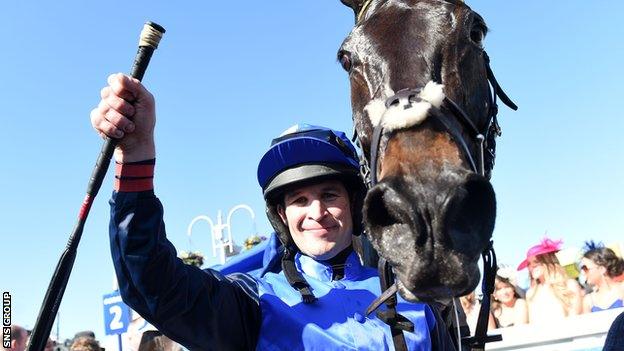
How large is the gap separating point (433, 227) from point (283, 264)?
1228 mm

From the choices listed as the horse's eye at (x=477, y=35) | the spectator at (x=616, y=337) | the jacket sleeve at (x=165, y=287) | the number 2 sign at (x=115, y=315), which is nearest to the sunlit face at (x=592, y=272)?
the spectator at (x=616, y=337)

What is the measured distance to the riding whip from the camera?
2.21m

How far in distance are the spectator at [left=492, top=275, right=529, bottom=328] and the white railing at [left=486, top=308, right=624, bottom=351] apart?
4.82 feet

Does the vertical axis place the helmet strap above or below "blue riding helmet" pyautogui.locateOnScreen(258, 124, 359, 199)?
below

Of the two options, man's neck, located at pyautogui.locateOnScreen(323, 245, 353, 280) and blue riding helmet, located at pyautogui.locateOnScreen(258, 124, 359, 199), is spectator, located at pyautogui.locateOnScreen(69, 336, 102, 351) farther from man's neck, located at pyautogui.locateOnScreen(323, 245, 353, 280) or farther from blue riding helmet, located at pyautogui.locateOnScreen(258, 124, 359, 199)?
man's neck, located at pyautogui.locateOnScreen(323, 245, 353, 280)

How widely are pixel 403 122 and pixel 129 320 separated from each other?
21.7ft

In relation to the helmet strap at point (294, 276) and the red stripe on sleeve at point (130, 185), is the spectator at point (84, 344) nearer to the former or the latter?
the helmet strap at point (294, 276)

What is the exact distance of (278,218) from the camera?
3.04 m

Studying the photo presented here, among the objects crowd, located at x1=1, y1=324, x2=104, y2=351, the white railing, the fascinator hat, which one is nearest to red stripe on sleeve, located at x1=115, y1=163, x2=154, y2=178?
the white railing

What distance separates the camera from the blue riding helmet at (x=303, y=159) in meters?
2.89

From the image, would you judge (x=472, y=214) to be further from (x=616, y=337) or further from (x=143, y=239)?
(x=616, y=337)

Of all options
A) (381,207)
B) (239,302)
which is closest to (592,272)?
(239,302)

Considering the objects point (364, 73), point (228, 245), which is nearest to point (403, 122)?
point (364, 73)

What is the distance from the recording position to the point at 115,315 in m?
7.86
